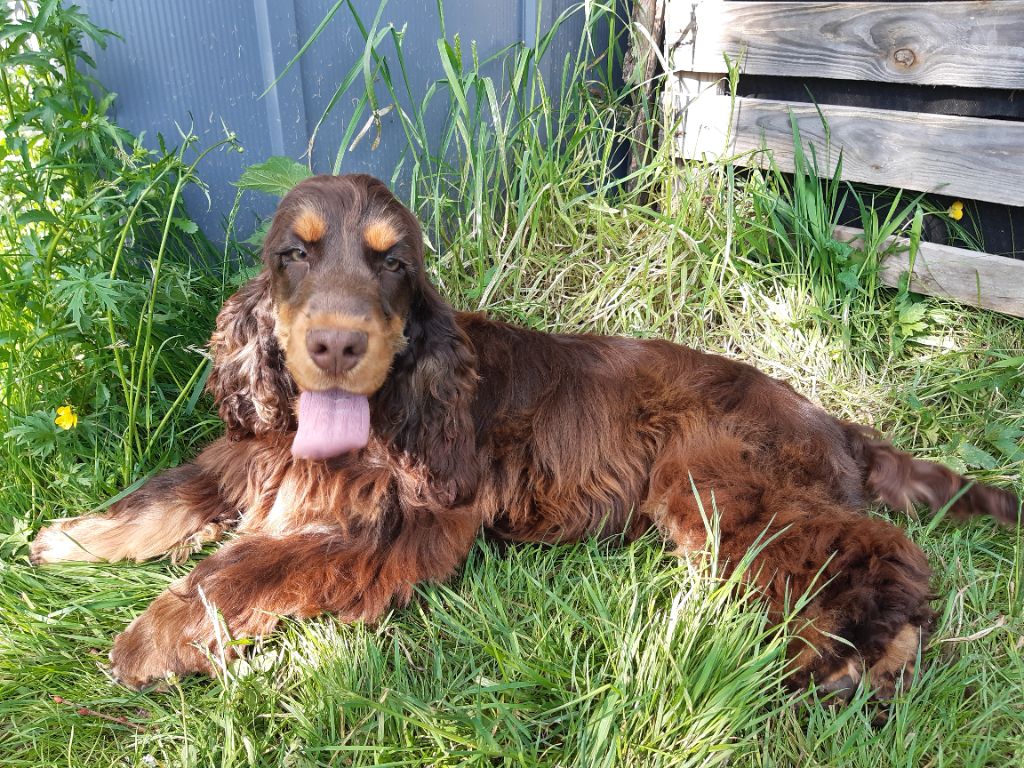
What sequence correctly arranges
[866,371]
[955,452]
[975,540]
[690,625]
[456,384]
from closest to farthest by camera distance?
1. [690,625]
2. [456,384]
3. [975,540]
4. [955,452]
5. [866,371]

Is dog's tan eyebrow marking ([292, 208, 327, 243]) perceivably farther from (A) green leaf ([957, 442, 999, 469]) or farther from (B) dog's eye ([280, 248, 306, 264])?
(A) green leaf ([957, 442, 999, 469])

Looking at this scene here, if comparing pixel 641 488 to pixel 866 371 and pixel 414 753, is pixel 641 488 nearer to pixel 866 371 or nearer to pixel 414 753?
pixel 414 753

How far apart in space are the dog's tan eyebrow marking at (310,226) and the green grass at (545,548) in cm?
73

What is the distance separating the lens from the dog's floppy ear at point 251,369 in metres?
2.46

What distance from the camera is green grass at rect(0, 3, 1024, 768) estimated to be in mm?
1926

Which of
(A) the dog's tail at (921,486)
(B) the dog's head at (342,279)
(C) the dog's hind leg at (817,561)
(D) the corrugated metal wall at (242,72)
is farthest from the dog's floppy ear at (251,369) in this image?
(A) the dog's tail at (921,486)

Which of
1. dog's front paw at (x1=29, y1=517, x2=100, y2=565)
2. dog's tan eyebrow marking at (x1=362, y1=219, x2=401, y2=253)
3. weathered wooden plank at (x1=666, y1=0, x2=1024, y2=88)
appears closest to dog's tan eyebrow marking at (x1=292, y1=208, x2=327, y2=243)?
dog's tan eyebrow marking at (x1=362, y1=219, x2=401, y2=253)

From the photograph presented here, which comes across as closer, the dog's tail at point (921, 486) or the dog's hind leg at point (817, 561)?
the dog's hind leg at point (817, 561)

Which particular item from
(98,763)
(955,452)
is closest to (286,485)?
(98,763)

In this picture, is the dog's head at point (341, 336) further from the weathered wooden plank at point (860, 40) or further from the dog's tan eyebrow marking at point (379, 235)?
the weathered wooden plank at point (860, 40)

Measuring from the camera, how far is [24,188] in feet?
8.71

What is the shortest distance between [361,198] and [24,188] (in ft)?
4.23

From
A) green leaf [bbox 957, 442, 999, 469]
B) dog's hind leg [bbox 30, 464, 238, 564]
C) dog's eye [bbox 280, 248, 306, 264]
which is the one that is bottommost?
green leaf [bbox 957, 442, 999, 469]

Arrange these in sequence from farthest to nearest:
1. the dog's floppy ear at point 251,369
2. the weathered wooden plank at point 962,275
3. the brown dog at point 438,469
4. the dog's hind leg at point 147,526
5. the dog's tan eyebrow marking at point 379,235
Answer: the weathered wooden plank at point 962,275, the dog's hind leg at point 147,526, the dog's floppy ear at point 251,369, the dog's tan eyebrow marking at point 379,235, the brown dog at point 438,469
